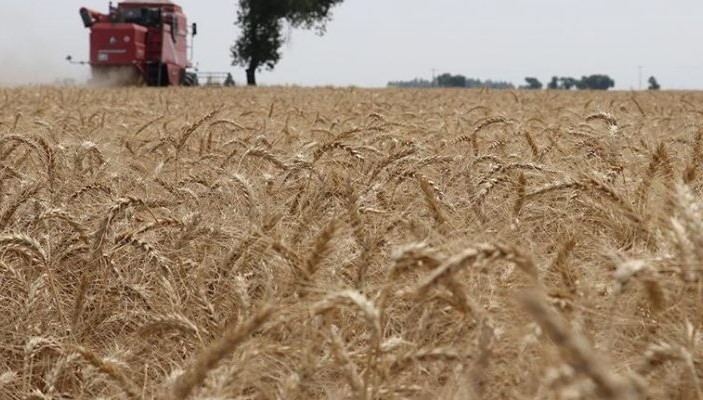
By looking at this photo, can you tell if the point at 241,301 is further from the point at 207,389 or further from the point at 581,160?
the point at 581,160

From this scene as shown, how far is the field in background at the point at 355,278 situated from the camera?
3.68 ft

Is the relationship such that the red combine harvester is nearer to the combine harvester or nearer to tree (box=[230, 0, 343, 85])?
the combine harvester

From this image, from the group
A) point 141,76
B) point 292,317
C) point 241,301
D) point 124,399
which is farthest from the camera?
point 141,76

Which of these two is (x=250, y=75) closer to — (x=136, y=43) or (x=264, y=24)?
(x=264, y=24)

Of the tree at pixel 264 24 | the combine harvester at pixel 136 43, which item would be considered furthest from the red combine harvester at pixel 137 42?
the tree at pixel 264 24

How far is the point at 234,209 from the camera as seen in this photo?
103 inches

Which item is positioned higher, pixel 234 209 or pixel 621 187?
pixel 621 187

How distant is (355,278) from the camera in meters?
1.85

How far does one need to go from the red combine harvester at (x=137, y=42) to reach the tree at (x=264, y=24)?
52.8 feet

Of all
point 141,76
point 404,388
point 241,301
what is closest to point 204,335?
point 241,301

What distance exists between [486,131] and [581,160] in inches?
94.3

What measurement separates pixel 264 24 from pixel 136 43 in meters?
20.0

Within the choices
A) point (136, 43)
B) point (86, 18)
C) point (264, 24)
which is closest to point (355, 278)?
point (136, 43)

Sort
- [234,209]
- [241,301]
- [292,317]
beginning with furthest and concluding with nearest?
[234,209] → [241,301] → [292,317]
